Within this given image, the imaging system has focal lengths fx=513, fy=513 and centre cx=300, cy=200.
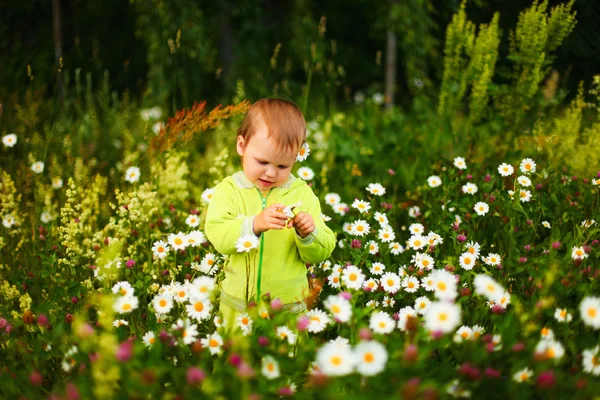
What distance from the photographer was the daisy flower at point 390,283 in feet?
6.23

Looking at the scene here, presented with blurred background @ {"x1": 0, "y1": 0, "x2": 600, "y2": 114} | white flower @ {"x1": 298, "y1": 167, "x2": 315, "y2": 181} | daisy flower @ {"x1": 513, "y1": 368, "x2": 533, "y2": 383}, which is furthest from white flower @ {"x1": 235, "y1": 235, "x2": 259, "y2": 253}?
blurred background @ {"x1": 0, "y1": 0, "x2": 600, "y2": 114}

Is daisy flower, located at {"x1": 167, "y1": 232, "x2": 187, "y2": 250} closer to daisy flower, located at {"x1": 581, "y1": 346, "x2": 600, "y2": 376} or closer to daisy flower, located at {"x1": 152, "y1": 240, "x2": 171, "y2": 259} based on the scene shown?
daisy flower, located at {"x1": 152, "y1": 240, "x2": 171, "y2": 259}

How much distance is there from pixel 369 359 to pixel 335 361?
0.08 metres

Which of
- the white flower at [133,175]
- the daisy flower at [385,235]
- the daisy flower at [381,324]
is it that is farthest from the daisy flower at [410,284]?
the white flower at [133,175]

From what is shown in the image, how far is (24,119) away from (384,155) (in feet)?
7.96

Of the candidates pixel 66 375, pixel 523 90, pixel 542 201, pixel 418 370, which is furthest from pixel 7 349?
pixel 523 90

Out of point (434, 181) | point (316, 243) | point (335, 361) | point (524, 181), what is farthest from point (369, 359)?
point (434, 181)

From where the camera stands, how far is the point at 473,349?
1246 millimetres

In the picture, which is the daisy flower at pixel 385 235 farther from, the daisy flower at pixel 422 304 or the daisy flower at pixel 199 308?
the daisy flower at pixel 199 308

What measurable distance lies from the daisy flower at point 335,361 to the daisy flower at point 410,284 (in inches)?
31.5

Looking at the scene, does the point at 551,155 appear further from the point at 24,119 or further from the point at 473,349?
the point at 24,119

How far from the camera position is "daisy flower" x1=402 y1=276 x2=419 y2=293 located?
6.27ft

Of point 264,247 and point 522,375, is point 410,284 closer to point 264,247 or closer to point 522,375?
point 264,247

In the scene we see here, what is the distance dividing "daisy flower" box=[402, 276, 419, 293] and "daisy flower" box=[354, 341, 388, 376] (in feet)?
2.62
